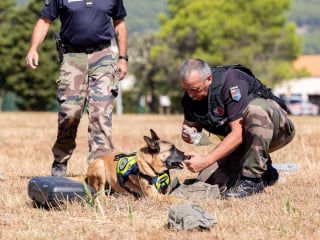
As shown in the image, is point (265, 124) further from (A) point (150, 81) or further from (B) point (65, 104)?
(A) point (150, 81)

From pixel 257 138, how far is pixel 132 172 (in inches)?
45.9

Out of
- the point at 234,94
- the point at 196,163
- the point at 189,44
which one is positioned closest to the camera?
the point at 196,163

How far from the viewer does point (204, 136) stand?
7336mm

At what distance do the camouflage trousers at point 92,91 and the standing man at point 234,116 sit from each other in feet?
3.92

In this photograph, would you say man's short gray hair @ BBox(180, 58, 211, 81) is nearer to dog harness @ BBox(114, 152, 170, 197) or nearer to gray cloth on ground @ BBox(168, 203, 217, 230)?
dog harness @ BBox(114, 152, 170, 197)

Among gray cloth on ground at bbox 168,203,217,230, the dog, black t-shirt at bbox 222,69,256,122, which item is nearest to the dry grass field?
gray cloth on ground at bbox 168,203,217,230

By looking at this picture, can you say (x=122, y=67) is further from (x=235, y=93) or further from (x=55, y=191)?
(x=55, y=191)

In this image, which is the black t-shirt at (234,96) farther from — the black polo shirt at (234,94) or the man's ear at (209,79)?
the man's ear at (209,79)

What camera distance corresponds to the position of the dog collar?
718 cm

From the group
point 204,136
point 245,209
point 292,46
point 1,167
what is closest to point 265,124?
point 204,136

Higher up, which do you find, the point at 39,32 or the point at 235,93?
the point at 39,32

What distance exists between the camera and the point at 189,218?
5258 millimetres

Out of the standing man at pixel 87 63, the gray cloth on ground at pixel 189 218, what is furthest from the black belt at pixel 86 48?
the gray cloth on ground at pixel 189 218

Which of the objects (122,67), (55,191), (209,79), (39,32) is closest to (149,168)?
(209,79)
